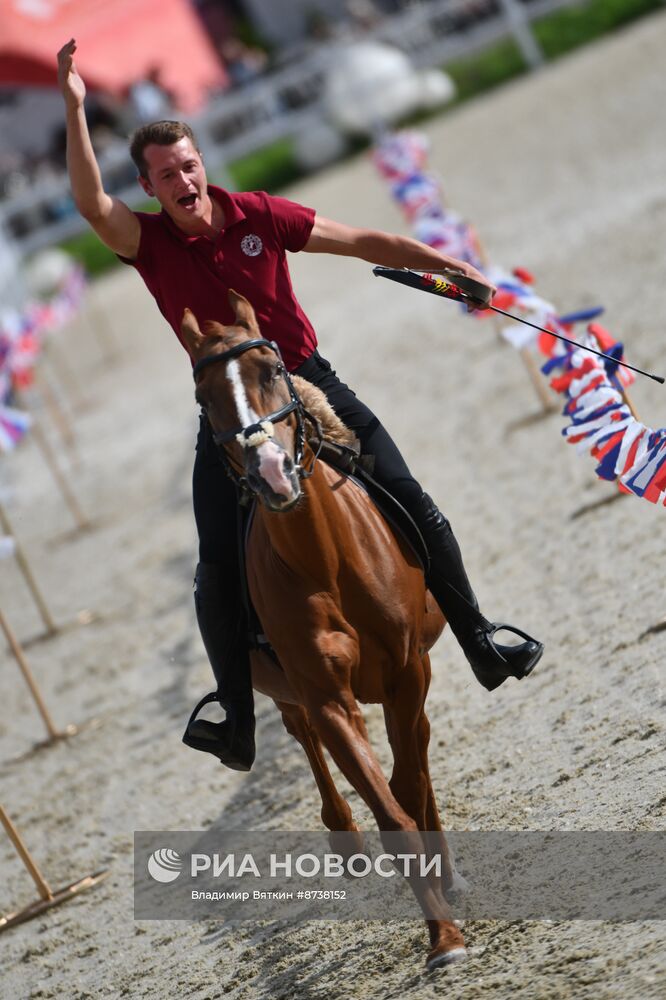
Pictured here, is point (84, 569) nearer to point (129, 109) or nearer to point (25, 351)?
point (25, 351)

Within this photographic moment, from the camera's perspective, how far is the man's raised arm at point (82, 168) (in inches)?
194

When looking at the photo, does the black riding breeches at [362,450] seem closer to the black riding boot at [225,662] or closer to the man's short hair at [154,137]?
the black riding boot at [225,662]

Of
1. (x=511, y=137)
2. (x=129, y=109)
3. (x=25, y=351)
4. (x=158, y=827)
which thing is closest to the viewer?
(x=158, y=827)

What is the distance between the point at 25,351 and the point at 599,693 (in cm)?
1124

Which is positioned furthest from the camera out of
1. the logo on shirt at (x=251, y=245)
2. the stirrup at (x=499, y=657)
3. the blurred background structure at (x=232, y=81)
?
the blurred background structure at (x=232, y=81)

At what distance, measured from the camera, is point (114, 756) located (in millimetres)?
9141

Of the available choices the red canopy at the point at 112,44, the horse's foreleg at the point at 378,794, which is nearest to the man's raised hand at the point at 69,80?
the horse's foreleg at the point at 378,794

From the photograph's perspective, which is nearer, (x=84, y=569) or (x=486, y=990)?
(x=486, y=990)

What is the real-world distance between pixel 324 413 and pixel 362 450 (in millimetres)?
377

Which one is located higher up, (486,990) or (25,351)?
(25,351)

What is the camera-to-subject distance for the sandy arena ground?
219 inches

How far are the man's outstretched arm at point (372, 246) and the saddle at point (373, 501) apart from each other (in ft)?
2.37

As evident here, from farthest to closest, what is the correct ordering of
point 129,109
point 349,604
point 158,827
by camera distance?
point 129,109
point 158,827
point 349,604

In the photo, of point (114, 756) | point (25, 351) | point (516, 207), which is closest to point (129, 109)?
point (516, 207)
